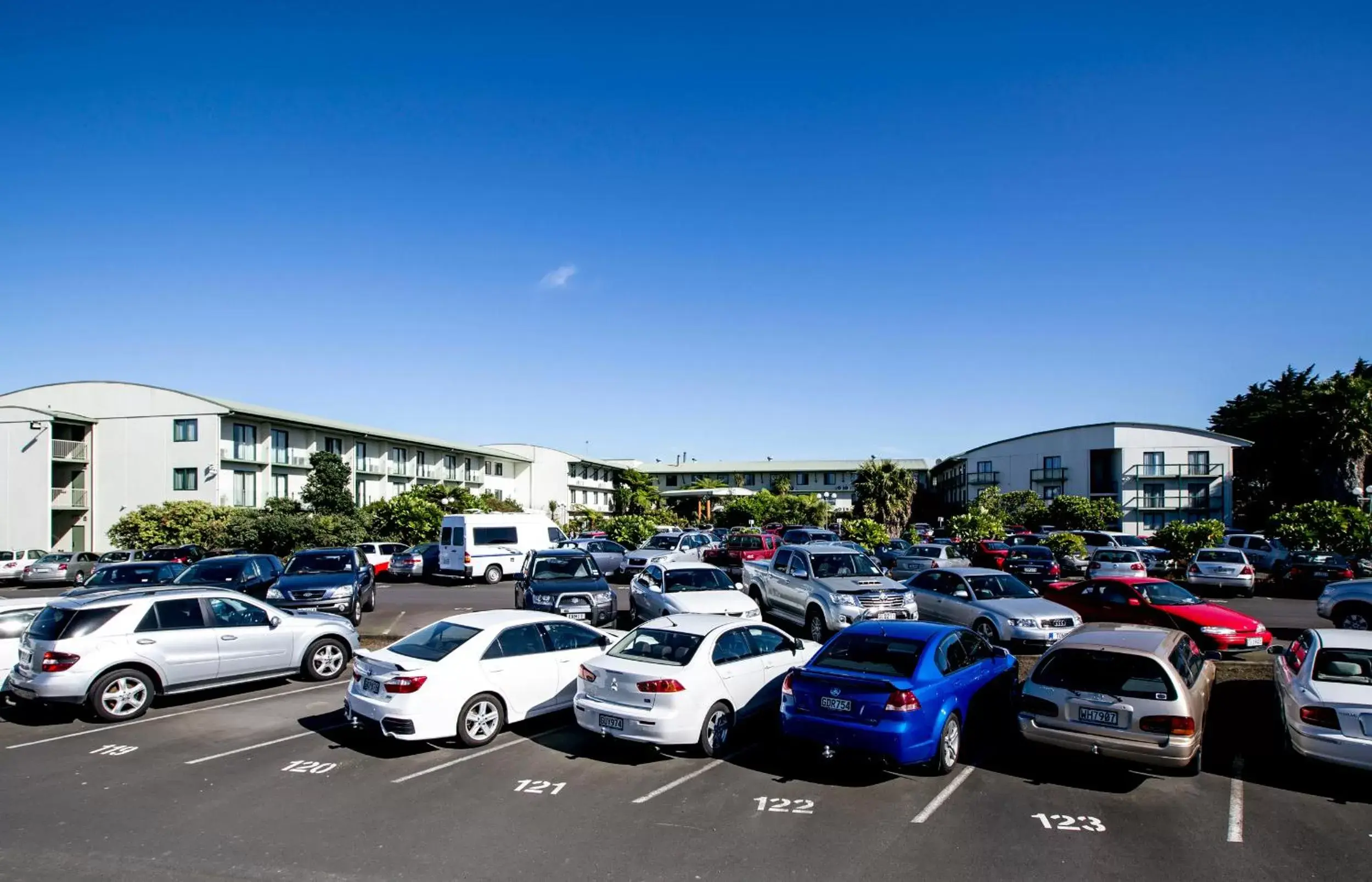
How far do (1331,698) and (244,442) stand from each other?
5232 centimetres

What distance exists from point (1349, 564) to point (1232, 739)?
67.9 feet

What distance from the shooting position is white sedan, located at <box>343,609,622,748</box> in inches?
377

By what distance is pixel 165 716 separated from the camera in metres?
11.8

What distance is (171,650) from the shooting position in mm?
11844

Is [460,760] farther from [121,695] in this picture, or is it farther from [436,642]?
[121,695]

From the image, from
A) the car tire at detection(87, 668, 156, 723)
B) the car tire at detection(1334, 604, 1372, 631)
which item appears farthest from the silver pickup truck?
the car tire at detection(87, 668, 156, 723)

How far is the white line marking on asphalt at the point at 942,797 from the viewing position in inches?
305

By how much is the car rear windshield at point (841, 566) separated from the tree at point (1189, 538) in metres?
18.7

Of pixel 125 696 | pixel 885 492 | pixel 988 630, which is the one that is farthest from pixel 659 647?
pixel 885 492

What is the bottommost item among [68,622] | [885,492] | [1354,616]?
[1354,616]

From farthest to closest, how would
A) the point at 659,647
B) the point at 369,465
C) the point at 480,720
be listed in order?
the point at 369,465 < the point at 480,720 < the point at 659,647

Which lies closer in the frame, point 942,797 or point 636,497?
point 942,797

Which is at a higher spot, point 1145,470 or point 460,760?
point 1145,470

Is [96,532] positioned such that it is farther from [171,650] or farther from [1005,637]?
[1005,637]
